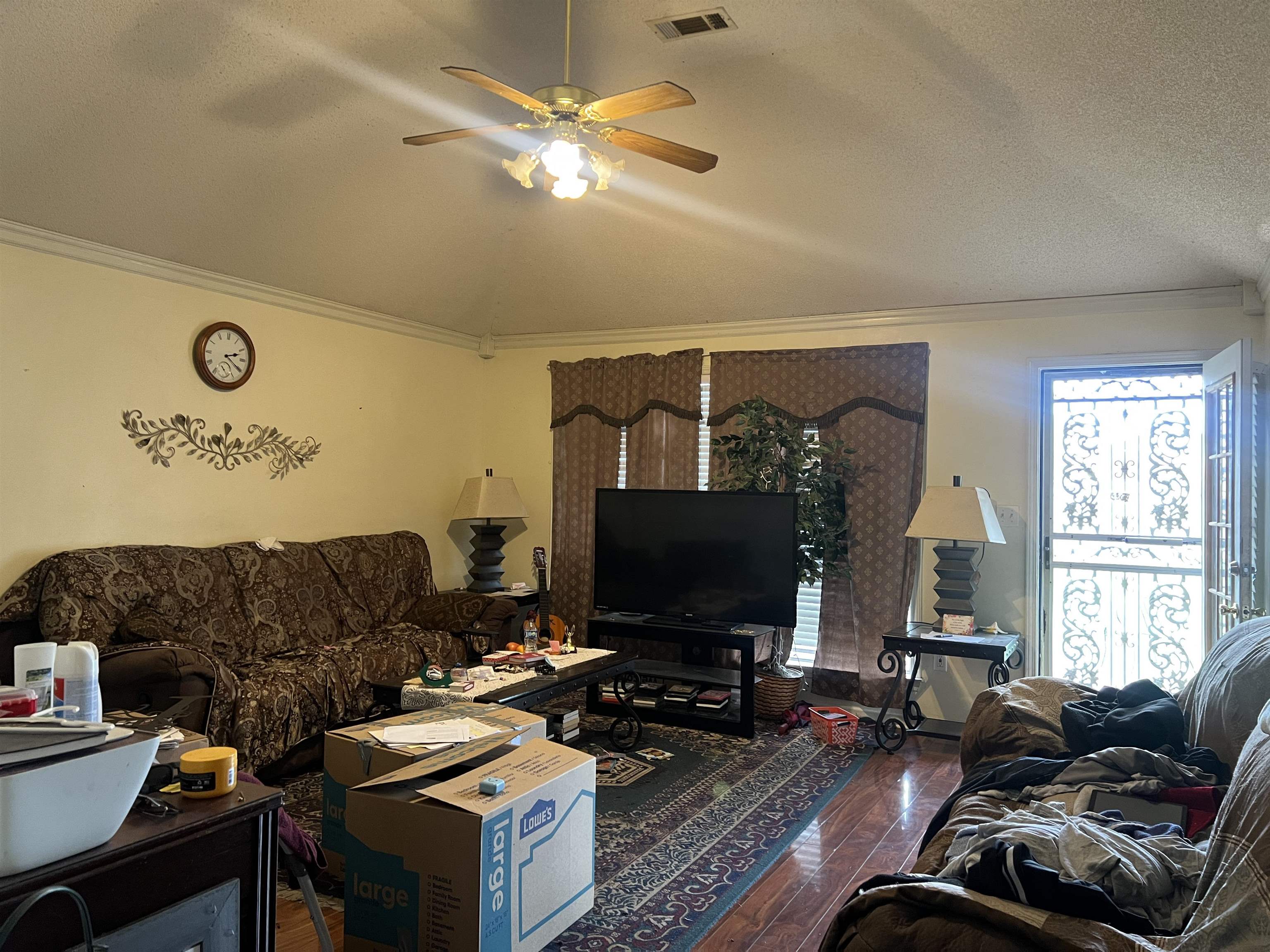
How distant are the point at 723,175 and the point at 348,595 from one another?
→ 10.3ft

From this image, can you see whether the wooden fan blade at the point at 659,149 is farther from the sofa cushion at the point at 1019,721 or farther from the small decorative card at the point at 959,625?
the small decorative card at the point at 959,625

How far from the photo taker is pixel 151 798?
1.64m

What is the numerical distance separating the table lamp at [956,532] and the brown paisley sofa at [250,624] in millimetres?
2571

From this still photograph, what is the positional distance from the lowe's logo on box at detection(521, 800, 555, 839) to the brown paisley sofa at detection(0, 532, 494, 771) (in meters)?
1.86

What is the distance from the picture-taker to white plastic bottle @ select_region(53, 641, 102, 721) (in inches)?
69.5

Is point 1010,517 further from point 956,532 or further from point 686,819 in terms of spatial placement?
point 686,819

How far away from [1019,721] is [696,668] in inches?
93.8

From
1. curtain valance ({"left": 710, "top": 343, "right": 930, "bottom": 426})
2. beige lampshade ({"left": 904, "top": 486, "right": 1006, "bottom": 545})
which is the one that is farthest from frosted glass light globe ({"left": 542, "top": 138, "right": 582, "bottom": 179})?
curtain valance ({"left": 710, "top": 343, "right": 930, "bottom": 426})

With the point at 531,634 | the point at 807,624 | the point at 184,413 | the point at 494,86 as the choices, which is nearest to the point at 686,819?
the point at 531,634

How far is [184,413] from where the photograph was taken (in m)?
4.65

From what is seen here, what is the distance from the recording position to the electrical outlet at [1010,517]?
199 inches

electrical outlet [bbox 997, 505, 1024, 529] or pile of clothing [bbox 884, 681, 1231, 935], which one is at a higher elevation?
electrical outlet [bbox 997, 505, 1024, 529]

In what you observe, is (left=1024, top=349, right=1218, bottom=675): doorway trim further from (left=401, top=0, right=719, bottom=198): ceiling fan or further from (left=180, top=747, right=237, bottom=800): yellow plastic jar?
(left=180, top=747, right=237, bottom=800): yellow plastic jar

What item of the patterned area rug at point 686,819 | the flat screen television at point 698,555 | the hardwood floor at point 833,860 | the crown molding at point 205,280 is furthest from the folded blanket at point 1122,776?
the crown molding at point 205,280
